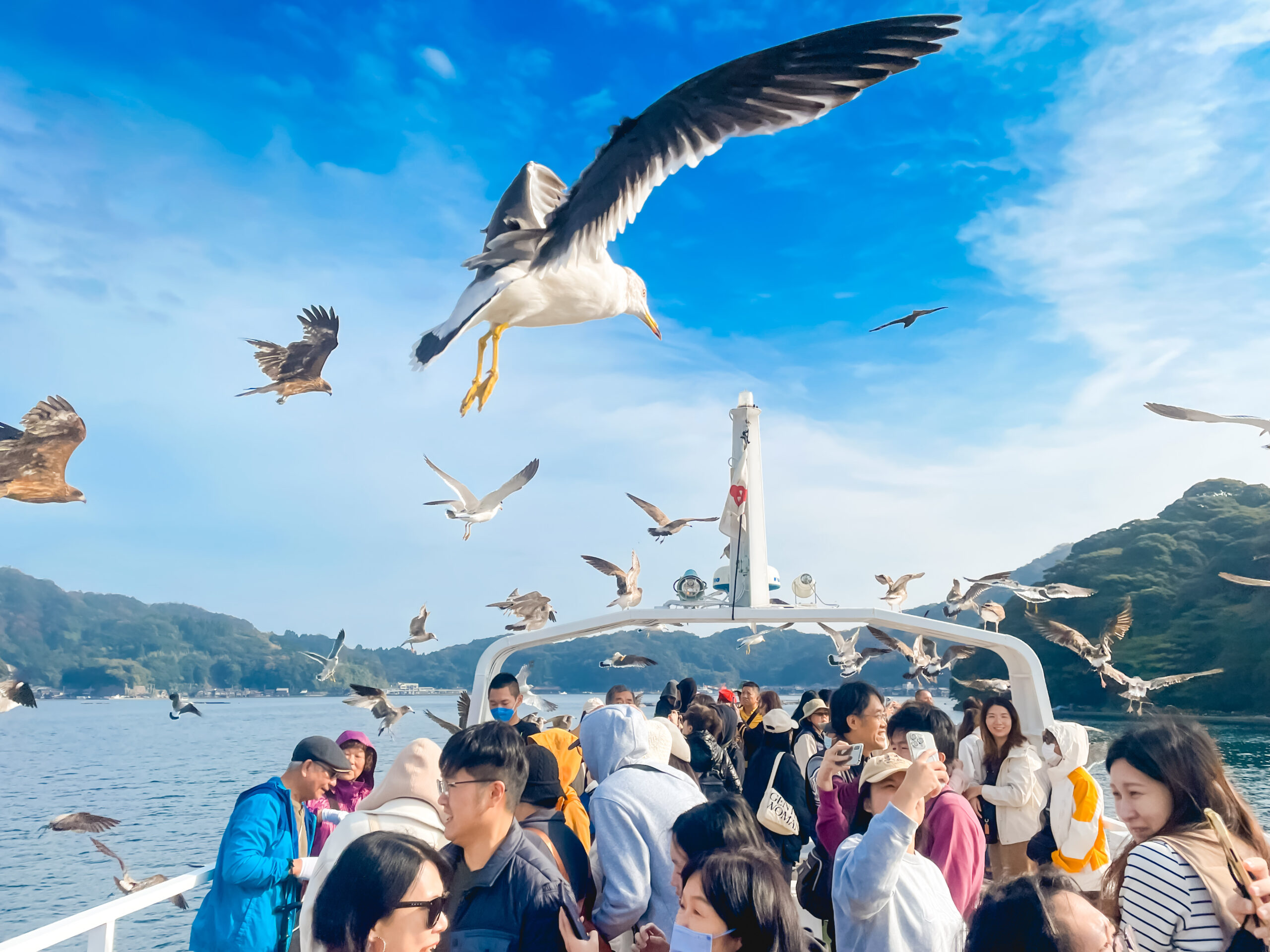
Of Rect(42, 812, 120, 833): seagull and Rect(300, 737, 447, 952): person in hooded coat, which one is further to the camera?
Rect(42, 812, 120, 833): seagull

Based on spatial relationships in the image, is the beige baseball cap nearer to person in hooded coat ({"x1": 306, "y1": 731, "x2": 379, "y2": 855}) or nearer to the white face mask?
the white face mask

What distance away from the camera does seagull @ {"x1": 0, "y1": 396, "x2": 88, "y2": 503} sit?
640cm

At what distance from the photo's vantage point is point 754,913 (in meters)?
2.05

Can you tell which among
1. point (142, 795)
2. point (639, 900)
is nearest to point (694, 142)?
point (639, 900)

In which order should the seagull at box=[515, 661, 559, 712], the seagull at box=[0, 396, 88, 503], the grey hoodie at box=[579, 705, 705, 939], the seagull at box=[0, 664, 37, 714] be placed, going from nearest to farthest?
the grey hoodie at box=[579, 705, 705, 939] → the seagull at box=[0, 396, 88, 503] → the seagull at box=[0, 664, 37, 714] → the seagull at box=[515, 661, 559, 712]

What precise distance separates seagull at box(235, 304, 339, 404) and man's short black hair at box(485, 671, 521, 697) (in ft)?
9.32

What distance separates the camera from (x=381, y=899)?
1.97 m

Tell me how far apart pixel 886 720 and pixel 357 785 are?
3.17 metres

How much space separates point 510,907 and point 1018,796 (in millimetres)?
3400

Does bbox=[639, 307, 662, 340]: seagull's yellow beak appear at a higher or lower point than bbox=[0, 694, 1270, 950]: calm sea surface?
higher

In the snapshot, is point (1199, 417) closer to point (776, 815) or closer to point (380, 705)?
point (776, 815)

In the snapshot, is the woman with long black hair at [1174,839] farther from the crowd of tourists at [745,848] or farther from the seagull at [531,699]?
the seagull at [531,699]

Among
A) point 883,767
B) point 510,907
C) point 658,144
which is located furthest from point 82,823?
point 883,767

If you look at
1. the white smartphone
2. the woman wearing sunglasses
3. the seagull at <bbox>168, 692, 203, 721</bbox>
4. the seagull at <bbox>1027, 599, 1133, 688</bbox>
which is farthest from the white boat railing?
the seagull at <bbox>1027, 599, 1133, 688</bbox>
